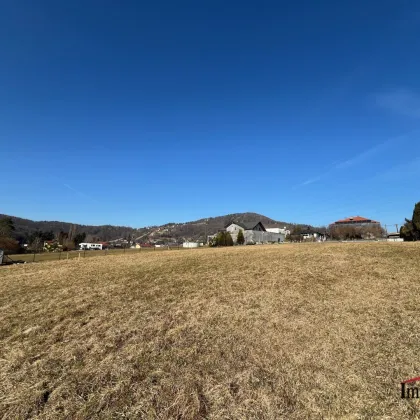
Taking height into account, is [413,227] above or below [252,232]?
below

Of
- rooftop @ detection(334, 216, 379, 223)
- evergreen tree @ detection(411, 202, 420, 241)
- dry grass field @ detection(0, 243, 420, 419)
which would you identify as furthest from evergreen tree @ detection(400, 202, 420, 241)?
rooftop @ detection(334, 216, 379, 223)

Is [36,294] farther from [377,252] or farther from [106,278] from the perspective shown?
[377,252]

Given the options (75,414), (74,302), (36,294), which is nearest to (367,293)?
(75,414)

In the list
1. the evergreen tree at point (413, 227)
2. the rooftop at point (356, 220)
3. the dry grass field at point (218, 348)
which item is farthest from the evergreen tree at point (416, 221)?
the rooftop at point (356, 220)

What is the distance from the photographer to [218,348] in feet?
25.1

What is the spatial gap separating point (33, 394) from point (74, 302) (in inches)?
256

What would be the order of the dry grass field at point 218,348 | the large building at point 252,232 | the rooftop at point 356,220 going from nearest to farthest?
the dry grass field at point 218,348, the large building at point 252,232, the rooftop at point 356,220

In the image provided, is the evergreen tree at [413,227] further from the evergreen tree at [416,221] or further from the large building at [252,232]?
the large building at [252,232]

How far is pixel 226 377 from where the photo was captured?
6324mm

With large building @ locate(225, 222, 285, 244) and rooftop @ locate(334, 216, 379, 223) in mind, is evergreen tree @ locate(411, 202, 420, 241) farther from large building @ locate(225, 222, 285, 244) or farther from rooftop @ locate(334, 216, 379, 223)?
rooftop @ locate(334, 216, 379, 223)

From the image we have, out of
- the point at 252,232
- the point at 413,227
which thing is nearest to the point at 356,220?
the point at 252,232

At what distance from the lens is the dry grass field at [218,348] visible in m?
5.49

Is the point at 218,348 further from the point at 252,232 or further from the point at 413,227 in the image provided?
the point at 252,232

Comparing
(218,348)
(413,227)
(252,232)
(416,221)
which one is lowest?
(218,348)
